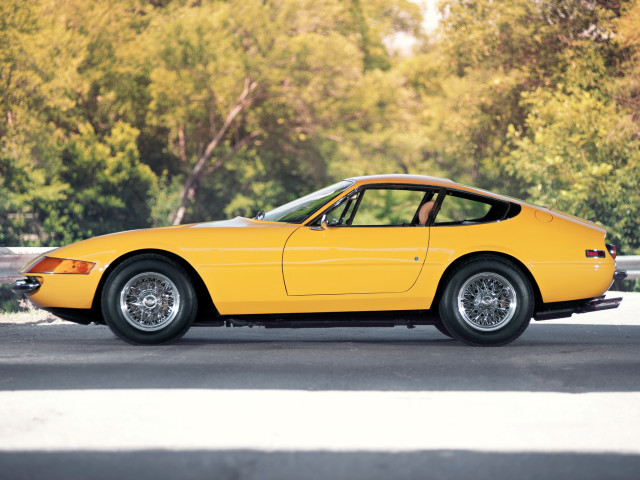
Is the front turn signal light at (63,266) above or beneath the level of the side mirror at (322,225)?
beneath

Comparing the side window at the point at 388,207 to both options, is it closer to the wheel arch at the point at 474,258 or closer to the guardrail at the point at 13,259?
the guardrail at the point at 13,259

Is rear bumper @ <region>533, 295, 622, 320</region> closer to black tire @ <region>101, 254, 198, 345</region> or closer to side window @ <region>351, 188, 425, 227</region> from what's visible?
black tire @ <region>101, 254, 198, 345</region>

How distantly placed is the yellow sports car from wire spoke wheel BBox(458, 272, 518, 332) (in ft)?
0.03

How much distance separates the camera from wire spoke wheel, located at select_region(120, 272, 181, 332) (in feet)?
26.7

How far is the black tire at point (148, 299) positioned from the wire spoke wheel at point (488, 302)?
2.28 m

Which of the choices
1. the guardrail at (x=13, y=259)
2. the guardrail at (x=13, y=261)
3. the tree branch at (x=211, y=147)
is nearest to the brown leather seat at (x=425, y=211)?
the guardrail at (x=13, y=259)

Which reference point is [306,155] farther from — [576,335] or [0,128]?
[576,335]

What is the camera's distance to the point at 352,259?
8.17 meters

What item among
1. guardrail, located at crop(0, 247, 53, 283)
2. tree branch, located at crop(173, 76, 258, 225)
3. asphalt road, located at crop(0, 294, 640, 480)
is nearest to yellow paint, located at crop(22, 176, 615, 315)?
asphalt road, located at crop(0, 294, 640, 480)

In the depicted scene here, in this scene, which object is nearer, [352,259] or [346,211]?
[352,259]

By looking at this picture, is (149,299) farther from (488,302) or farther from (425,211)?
(488,302)

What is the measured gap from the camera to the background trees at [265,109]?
25.1 m

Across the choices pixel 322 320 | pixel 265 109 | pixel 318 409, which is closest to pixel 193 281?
pixel 322 320

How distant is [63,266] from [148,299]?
0.76 m
